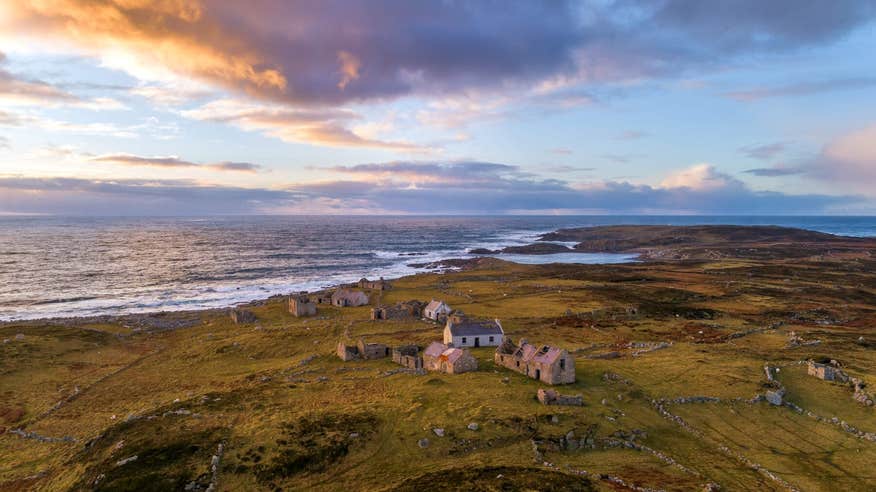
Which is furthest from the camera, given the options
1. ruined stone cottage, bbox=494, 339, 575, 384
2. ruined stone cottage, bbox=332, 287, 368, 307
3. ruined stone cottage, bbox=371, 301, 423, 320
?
ruined stone cottage, bbox=332, 287, 368, 307

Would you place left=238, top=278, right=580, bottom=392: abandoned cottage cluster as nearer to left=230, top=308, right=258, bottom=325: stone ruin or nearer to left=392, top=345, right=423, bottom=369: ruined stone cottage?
left=392, top=345, right=423, bottom=369: ruined stone cottage

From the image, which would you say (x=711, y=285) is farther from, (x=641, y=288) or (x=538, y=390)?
(x=538, y=390)

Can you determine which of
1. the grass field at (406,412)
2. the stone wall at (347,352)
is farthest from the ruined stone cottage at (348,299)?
the stone wall at (347,352)

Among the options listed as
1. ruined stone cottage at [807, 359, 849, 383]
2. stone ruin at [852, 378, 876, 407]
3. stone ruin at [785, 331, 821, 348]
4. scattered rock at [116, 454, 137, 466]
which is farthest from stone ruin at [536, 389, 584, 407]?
stone ruin at [785, 331, 821, 348]

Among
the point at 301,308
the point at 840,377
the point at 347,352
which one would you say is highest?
the point at 840,377

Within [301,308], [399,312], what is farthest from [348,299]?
[399,312]

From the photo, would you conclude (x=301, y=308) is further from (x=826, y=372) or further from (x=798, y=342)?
(x=798, y=342)
